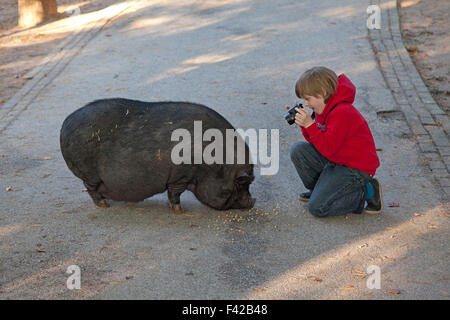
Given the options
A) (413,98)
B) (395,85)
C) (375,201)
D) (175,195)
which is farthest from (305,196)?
(395,85)

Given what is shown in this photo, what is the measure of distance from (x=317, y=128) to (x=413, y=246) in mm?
1157

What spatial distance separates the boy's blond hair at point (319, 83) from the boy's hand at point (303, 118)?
0.26 meters

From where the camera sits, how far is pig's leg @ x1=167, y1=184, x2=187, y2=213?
15.0 feet

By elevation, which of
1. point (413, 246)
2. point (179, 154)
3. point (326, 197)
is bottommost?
point (413, 246)

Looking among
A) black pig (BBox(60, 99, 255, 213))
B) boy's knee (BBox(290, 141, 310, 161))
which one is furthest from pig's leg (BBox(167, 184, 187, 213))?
boy's knee (BBox(290, 141, 310, 161))

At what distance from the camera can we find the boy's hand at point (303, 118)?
4.26m

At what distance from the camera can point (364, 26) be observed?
990cm

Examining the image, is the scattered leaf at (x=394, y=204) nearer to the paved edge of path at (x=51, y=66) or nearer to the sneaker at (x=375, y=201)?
the sneaker at (x=375, y=201)

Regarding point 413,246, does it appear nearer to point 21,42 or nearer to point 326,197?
point 326,197

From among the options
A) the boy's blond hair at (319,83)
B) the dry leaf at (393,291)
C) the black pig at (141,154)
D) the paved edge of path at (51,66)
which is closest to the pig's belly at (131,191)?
the black pig at (141,154)

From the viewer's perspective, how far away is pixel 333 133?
14.3 ft

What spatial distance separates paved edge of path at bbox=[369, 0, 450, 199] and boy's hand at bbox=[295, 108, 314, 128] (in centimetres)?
162

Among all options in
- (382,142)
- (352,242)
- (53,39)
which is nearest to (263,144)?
(382,142)

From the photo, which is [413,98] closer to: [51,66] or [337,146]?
[337,146]
